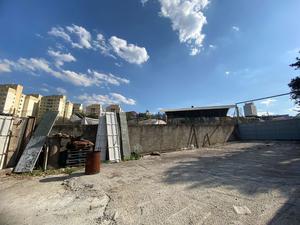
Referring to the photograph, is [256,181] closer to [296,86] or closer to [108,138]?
[108,138]

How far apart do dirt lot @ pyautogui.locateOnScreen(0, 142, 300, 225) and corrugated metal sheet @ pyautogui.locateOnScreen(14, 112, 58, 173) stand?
2.04 feet

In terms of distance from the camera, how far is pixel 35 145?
617cm

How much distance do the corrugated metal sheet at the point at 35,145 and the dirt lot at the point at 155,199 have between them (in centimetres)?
62

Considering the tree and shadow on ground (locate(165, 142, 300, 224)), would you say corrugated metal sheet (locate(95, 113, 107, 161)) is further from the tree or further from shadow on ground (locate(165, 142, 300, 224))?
the tree

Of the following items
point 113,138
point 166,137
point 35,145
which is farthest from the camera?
point 166,137

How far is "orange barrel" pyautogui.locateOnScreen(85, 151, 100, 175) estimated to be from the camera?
17.1 ft

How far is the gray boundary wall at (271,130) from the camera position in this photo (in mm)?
14856

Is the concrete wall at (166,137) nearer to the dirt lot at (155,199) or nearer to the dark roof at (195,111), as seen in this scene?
the dirt lot at (155,199)

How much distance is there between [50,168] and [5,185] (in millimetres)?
1776

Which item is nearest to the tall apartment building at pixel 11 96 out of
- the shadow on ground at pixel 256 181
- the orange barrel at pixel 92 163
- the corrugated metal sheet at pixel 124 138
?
the corrugated metal sheet at pixel 124 138

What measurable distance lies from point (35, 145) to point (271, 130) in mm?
19191

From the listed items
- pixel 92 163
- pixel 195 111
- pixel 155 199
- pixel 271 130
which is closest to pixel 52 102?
pixel 195 111

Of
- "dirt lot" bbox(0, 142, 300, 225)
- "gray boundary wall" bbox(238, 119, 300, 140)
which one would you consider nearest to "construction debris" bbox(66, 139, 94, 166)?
"dirt lot" bbox(0, 142, 300, 225)

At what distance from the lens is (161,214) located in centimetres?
270
